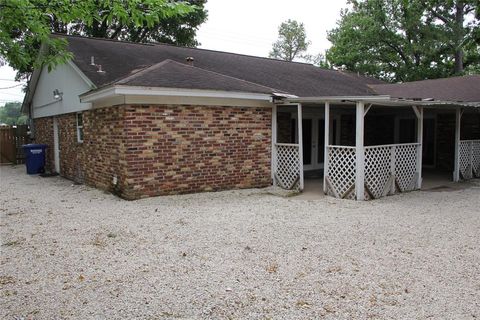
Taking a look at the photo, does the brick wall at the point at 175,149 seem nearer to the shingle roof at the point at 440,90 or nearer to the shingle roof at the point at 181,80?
the shingle roof at the point at 181,80

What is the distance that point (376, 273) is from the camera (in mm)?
4625

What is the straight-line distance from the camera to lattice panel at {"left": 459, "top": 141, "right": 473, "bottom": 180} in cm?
1267

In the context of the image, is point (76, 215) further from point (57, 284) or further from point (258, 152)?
point (258, 152)

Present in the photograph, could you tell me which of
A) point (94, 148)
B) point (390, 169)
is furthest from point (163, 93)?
point (390, 169)

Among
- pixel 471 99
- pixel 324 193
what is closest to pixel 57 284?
pixel 324 193

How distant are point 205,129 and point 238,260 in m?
5.02

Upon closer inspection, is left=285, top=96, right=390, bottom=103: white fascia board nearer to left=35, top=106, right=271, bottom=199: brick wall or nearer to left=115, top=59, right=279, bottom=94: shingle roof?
left=115, top=59, right=279, bottom=94: shingle roof

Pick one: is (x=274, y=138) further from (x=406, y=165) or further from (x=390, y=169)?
(x=406, y=165)

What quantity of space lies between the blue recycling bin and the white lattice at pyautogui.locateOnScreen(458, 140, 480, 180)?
46.8ft

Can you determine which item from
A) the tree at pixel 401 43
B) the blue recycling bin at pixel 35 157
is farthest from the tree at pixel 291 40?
the blue recycling bin at pixel 35 157

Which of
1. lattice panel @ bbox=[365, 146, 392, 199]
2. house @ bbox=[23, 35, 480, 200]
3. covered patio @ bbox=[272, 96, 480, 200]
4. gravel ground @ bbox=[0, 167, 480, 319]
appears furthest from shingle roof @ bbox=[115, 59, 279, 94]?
lattice panel @ bbox=[365, 146, 392, 199]

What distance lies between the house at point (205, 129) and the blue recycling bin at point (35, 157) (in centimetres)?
40

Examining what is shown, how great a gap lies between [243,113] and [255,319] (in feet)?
23.3

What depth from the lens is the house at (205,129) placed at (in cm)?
877
